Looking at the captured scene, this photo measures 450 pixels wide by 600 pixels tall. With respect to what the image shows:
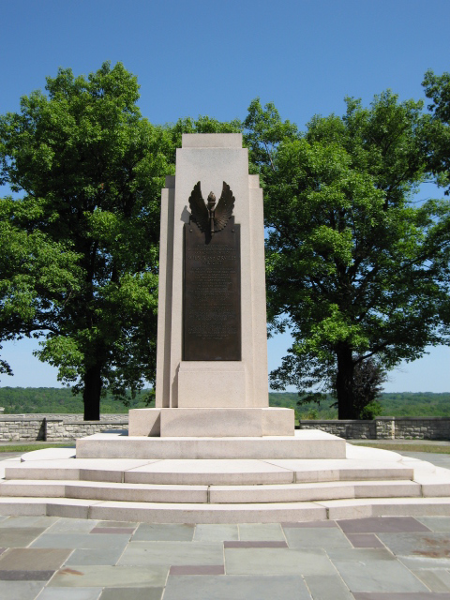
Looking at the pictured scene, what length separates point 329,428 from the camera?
64.9 ft

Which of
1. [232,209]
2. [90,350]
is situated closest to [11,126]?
[90,350]

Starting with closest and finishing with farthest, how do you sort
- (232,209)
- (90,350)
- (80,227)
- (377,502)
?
(377,502), (232,209), (90,350), (80,227)

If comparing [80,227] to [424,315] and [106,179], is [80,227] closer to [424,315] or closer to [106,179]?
[106,179]

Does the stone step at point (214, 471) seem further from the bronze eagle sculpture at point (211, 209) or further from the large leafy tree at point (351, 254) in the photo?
the large leafy tree at point (351, 254)

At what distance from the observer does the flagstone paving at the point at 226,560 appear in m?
3.68

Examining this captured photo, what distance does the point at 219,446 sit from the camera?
24.3 ft

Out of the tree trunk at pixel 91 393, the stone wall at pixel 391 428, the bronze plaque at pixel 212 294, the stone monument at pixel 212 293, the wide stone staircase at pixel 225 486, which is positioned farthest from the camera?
the tree trunk at pixel 91 393

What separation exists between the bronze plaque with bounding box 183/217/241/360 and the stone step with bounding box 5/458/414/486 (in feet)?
7.40

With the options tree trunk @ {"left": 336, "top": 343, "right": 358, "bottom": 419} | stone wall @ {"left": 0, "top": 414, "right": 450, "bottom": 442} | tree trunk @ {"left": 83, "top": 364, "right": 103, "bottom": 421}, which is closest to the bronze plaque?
stone wall @ {"left": 0, "top": 414, "right": 450, "bottom": 442}

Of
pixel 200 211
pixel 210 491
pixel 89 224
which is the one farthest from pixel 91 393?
pixel 210 491

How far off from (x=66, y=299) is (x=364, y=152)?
45.8ft

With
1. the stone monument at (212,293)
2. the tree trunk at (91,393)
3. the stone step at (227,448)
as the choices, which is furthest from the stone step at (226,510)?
the tree trunk at (91,393)

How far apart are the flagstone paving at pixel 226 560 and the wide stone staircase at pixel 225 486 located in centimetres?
16

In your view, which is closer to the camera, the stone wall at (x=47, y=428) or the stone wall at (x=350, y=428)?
the stone wall at (x=47, y=428)
